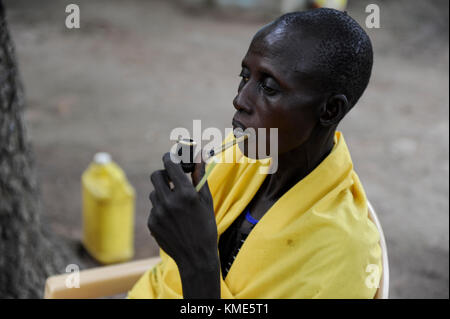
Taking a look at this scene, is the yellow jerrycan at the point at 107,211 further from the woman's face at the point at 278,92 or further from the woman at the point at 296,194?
the woman's face at the point at 278,92

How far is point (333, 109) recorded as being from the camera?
1478 millimetres

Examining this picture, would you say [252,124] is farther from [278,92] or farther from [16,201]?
[16,201]

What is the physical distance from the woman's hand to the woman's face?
24 centimetres

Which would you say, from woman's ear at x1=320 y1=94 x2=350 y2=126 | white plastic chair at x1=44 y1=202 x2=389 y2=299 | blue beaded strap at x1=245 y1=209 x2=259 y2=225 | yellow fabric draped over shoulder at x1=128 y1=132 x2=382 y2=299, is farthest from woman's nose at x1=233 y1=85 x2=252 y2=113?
white plastic chair at x1=44 y1=202 x2=389 y2=299

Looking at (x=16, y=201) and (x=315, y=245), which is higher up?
(x=315, y=245)

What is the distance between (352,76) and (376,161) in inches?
169

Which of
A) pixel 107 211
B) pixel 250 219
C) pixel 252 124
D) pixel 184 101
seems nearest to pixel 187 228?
pixel 252 124

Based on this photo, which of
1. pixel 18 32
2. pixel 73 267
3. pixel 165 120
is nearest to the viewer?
pixel 73 267

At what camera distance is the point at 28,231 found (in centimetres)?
282

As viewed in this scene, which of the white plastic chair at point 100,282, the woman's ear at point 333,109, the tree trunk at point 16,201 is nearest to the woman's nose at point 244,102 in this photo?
the woman's ear at point 333,109

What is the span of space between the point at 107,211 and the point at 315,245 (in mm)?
2461

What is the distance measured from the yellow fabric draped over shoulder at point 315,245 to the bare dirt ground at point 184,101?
7.52 ft
